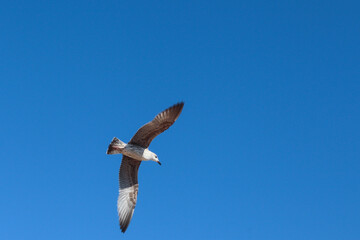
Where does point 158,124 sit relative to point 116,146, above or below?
above

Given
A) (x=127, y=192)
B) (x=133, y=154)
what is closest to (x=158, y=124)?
(x=133, y=154)

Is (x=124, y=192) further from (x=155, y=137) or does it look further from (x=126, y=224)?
(x=155, y=137)

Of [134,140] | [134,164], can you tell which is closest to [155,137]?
[134,140]

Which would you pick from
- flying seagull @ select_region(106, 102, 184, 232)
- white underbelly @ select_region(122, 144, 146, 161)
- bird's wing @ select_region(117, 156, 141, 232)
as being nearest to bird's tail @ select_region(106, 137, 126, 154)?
flying seagull @ select_region(106, 102, 184, 232)

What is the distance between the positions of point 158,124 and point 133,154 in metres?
1.71

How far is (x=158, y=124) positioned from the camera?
16.7 metres

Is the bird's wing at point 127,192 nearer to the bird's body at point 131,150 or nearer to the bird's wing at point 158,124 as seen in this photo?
the bird's body at point 131,150

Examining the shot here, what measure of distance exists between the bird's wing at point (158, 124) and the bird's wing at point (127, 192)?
1.96 metres

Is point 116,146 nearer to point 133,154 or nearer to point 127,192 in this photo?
point 133,154

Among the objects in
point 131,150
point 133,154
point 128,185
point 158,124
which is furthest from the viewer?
point 128,185

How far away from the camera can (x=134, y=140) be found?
1734 cm

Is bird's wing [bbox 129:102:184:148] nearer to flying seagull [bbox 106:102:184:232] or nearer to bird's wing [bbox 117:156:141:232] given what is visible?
flying seagull [bbox 106:102:184:232]

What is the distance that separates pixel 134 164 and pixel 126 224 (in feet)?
8.53

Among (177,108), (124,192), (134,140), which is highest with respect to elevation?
(177,108)
